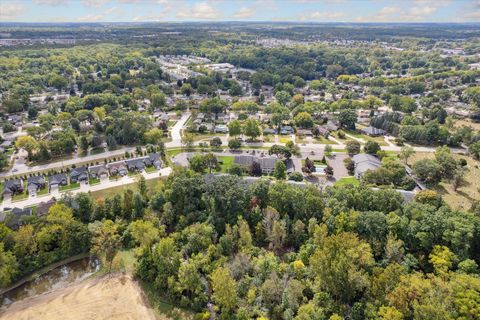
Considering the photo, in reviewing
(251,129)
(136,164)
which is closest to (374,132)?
(251,129)

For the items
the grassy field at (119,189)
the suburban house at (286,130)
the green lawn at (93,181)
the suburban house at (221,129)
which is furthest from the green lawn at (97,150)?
the suburban house at (286,130)

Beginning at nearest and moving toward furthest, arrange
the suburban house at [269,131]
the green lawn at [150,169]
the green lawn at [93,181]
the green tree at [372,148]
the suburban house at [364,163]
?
the green lawn at [93,181] < the suburban house at [364,163] < the green lawn at [150,169] < the green tree at [372,148] < the suburban house at [269,131]

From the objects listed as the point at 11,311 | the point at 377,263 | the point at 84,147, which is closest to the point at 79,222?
the point at 11,311

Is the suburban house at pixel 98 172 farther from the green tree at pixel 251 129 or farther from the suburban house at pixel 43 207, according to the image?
the green tree at pixel 251 129

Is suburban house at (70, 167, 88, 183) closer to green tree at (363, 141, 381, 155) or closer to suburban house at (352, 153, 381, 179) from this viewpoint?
suburban house at (352, 153, 381, 179)

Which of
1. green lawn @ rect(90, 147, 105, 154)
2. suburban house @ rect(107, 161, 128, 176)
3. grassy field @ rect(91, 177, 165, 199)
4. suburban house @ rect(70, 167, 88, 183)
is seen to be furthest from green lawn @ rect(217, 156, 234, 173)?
green lawn @ rect(90, 147, 105, 154)

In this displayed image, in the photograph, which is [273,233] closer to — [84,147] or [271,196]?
[271,196]

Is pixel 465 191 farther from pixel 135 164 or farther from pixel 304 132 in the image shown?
pixel 135 164
